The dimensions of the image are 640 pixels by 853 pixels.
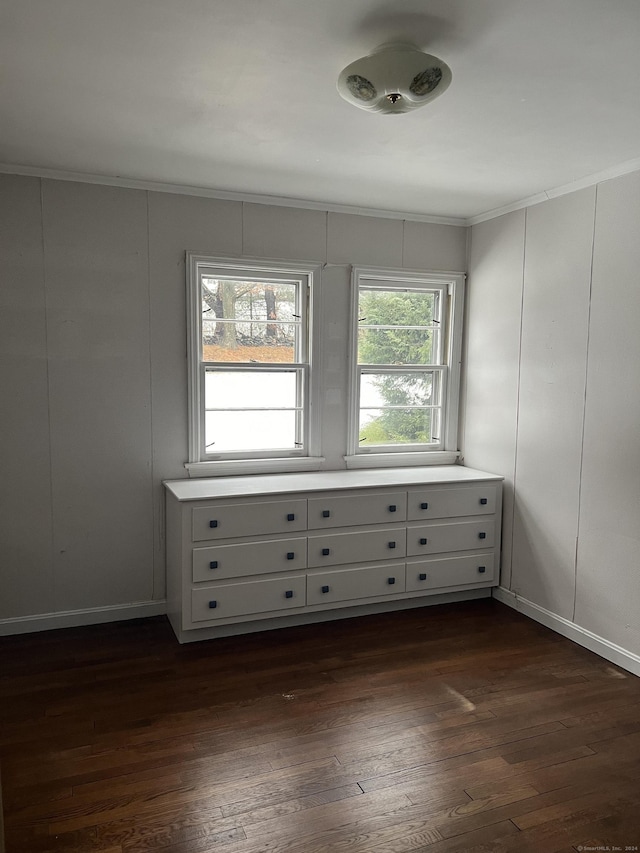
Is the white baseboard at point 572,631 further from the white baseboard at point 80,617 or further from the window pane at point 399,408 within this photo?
the white baseboard at point 80,617

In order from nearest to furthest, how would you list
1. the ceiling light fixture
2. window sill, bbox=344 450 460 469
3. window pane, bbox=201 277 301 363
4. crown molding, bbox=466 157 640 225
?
the ceiling light fixture, crown molding, bbox=466 157 640 225, window pane, bbox=201 277 301 363, window sill, bbox=344 450 460 469

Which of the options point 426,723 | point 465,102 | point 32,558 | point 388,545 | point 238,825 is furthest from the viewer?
point 388,545

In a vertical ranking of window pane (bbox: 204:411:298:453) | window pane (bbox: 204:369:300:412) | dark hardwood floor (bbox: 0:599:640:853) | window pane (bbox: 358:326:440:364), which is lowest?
dark hardwood floor (bbox: 0:599:640:853)

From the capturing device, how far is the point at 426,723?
2705 mm

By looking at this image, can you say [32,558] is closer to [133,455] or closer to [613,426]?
[133,455]

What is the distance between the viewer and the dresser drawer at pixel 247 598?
339 centimetres

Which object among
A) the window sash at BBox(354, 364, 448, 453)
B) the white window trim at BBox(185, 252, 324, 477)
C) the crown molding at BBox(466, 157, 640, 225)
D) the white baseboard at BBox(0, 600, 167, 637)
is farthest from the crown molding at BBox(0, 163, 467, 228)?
the white baseboard at BBox(0, 600, 167, 637)

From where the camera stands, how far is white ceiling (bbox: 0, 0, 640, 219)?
1891mm

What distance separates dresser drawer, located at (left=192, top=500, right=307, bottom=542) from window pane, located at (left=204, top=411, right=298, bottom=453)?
0.65m

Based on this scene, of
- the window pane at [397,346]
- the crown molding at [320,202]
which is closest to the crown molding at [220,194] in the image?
the crown molding at [320,202]

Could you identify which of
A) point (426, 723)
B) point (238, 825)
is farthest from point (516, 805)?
point (238, 825)

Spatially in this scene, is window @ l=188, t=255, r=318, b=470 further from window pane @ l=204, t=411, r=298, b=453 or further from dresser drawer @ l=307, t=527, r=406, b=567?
dresser drawer @ l=307, t=527, r=406, b=567

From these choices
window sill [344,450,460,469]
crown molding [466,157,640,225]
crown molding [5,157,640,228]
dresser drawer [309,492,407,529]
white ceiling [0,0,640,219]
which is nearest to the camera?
white ceiling [0,0,640,219]

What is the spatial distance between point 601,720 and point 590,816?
68 cm
